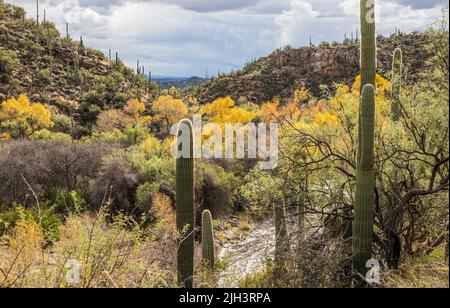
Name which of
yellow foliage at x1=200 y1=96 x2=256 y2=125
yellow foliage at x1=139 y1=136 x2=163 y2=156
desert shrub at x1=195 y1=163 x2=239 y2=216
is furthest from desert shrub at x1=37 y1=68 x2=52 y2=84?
desert shrub at x1=195 y1=163 x2=239 y2=216

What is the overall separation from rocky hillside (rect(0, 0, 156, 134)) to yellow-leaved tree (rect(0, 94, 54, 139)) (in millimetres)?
4547

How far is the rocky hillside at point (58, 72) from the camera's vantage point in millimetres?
36062

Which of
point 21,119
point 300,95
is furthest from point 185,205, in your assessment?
point 300,95

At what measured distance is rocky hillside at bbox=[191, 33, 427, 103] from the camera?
45562 mm

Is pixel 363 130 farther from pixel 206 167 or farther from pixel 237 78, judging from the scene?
pixel 237 78

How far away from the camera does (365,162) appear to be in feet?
25.2

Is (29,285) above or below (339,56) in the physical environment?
below

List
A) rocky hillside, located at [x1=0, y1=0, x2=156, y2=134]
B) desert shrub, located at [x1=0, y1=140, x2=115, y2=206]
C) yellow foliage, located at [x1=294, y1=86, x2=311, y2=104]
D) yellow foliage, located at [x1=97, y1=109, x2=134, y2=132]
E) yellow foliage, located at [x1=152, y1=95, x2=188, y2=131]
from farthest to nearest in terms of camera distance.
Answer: rocky hillside, located at [x1=0, y1=0, x2=156, y2=134] → yellow foliage, located at [x1=152, y1=95, x2=188, y2=131] → yellow foliage, located at [x1=97, y1=109, x2=134, y2=132] → yellow foliage, located at [x1=294, y1=86, x2=311, y2=104] → desert shrub, located at [x1=0, y1=140, x2=115, y2=206]

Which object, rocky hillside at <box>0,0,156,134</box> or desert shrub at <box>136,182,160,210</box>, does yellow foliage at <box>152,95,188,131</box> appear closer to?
rocky hillside at <box>0,0,156,134</box>

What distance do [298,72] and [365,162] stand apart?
138 ft

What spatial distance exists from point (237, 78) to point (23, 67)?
870 inches

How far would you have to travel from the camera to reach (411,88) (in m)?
9.20

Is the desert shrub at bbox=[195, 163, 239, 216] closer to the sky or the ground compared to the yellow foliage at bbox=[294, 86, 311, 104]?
closer to the ground

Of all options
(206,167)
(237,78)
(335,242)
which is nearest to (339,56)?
(237,78)
